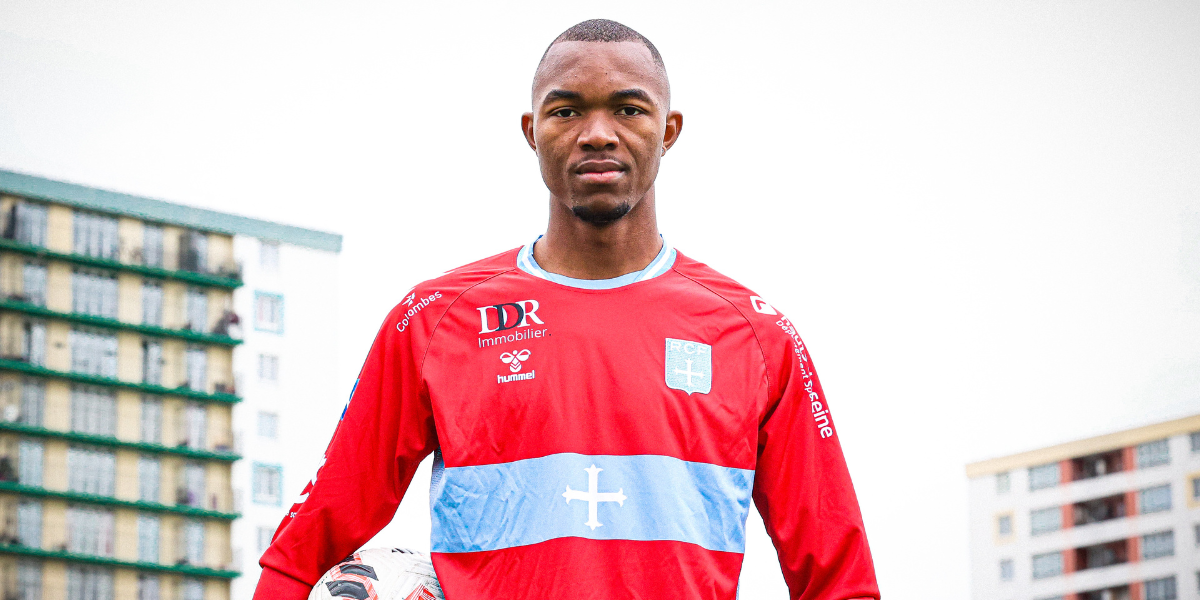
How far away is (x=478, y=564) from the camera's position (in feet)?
5.58

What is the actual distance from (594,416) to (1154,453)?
986 centimetres

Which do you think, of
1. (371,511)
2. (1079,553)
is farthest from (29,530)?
(371,511)

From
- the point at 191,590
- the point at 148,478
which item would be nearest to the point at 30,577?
the point at 148,478

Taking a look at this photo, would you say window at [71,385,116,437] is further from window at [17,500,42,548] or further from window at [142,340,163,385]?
window at [17,500,42,548]

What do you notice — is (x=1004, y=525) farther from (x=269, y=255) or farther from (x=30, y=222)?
(x=30, y=222)

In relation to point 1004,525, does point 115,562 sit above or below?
below

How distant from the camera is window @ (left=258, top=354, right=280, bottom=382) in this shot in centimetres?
2575

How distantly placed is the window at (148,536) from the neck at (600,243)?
84.4 ft

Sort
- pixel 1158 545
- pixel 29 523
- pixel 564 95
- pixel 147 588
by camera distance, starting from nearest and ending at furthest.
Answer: pixel 564 95
pixel 1158 545
pixel 29 523
pixel 147 588

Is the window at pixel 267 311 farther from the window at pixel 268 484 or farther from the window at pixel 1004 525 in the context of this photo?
the window at pixel 1004 525

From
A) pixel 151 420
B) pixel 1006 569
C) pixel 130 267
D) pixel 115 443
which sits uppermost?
pixel 130 267

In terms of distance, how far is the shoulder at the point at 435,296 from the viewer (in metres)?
1.85

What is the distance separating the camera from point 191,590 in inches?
1025

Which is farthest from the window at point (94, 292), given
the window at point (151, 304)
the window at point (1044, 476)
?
the window at point (1044, 476)
